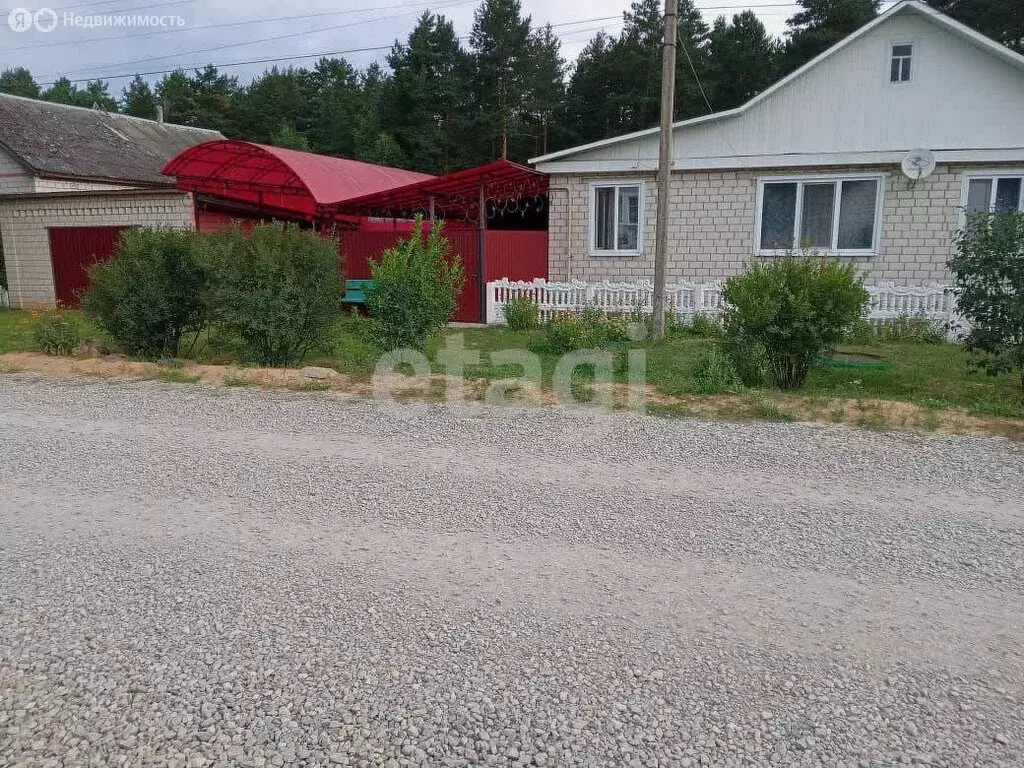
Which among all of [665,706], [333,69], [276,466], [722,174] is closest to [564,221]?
[722,174]

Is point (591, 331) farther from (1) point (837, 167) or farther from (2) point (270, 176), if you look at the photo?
(2) point (270, 176)

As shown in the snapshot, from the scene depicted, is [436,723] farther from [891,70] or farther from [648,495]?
[891,70]

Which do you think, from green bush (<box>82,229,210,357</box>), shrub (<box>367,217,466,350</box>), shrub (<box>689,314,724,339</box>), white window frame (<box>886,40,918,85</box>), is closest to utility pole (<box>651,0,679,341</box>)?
shrub (<box>689,314,724,339</box>)

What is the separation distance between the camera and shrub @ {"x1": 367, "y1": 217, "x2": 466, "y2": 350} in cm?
1054

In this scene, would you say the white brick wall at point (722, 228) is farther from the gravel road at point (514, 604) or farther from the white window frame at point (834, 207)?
the gravel road at point (514, 604)

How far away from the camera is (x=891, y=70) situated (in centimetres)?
1506

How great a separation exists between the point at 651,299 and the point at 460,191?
5.02 m

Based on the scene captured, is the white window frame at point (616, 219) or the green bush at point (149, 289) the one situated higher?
the white window frame at point (616, 219)

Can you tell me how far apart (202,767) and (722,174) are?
1561 centimetres

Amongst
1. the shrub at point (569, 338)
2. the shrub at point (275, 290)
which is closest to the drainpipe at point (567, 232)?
the shrub at point (569, 338)

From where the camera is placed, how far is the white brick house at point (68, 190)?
63.9 feet

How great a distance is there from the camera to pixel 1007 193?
48.8ft

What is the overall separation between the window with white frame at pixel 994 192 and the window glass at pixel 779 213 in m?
3.12

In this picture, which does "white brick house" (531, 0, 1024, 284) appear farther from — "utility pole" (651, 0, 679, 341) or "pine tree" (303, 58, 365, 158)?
"pine tree" (303, 58, 365, 158)
